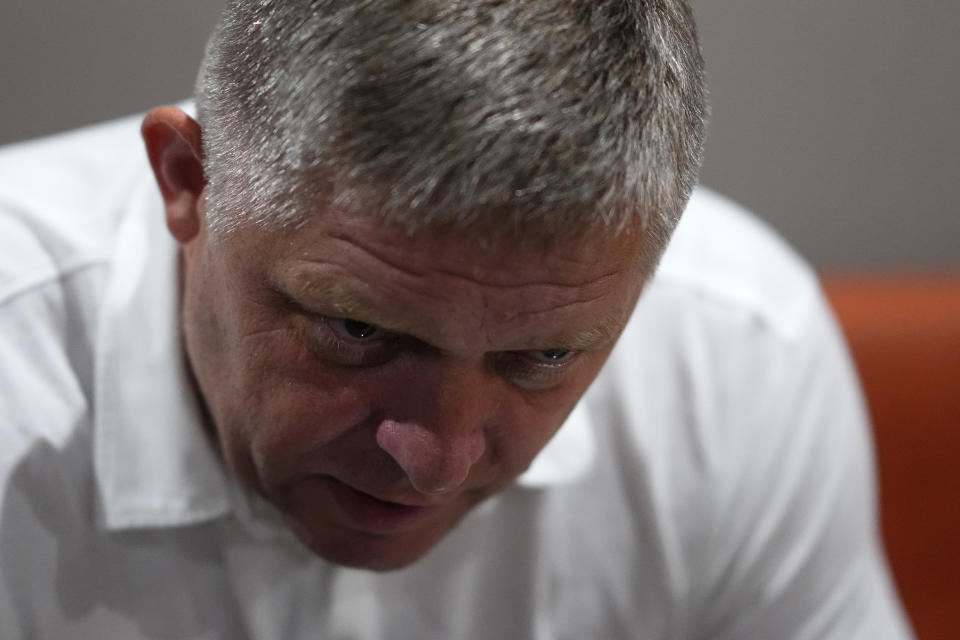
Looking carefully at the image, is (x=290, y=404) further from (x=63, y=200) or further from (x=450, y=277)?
(x=63, y=200)

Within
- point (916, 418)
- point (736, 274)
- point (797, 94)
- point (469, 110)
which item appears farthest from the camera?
point (797, 94)

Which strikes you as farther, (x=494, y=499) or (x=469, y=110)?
(x=494, y=499)

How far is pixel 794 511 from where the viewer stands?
98 cm

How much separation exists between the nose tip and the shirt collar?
0.75ft

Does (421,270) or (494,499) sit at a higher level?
(421,270)

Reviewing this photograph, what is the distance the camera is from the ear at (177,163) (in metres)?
0.66

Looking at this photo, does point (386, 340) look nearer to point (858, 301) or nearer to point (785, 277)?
point (785, 277)

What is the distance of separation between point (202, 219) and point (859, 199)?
1.15 m

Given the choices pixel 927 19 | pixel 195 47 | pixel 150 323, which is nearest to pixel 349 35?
pixel 150 323

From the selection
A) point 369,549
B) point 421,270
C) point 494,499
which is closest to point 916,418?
point 494,499

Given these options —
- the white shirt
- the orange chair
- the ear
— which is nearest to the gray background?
the orange chair

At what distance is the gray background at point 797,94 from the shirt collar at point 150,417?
2.01ft

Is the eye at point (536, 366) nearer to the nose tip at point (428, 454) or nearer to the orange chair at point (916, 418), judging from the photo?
the nose tip at point (428, 454)

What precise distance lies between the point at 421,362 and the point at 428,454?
0.05 meters
